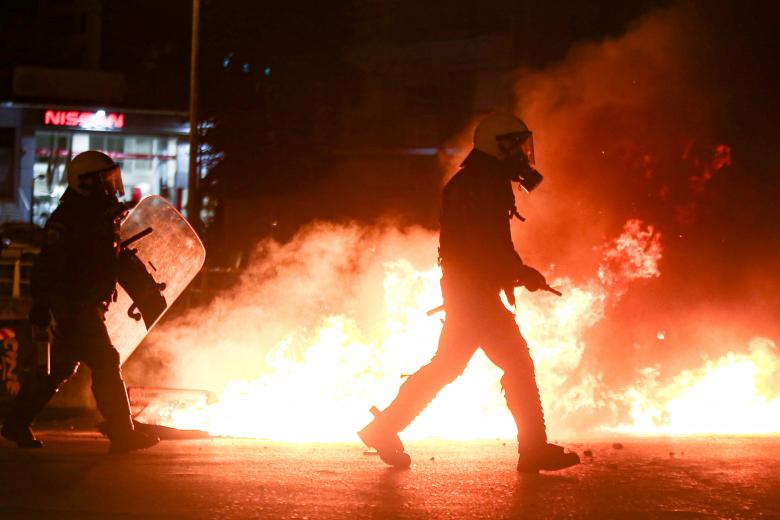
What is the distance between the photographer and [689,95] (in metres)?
12.2

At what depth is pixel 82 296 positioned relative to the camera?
654 cm

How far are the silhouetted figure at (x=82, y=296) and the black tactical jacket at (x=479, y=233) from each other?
205 cm

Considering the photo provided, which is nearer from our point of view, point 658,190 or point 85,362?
point 85,362

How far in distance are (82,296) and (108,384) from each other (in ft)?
1.76

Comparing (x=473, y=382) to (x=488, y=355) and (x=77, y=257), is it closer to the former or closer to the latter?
(x=488, y=355)

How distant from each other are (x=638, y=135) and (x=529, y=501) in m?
6.76

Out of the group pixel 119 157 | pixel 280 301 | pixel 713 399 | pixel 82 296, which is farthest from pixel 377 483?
pixel 119 157

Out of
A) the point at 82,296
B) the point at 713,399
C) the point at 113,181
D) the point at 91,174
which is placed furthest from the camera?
the point at 713,399

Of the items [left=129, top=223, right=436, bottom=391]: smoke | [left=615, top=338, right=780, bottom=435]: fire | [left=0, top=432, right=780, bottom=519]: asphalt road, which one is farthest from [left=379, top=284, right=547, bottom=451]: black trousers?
[left=129, top=223, right=436, bottom=391]: smoke

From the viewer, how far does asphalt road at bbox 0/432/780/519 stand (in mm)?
4816

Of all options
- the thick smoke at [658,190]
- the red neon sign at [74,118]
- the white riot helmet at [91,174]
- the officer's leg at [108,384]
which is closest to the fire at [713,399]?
the thick smoke at [658,190]

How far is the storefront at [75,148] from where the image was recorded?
31281 millimetres

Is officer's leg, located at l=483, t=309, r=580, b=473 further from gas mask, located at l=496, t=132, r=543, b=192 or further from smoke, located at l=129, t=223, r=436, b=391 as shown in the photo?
smoke, located at l=129, t=223, r=436, b=391

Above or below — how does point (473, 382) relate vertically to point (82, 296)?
below
